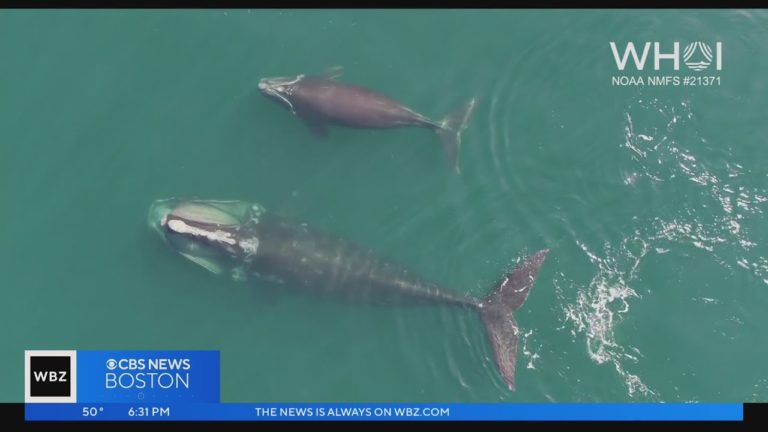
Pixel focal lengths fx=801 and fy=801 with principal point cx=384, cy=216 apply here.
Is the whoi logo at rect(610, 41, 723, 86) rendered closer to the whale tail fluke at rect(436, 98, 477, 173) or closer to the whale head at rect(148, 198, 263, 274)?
the whale tail fluke at rect(436, 98, 477, 173)

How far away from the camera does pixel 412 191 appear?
98.1 ft

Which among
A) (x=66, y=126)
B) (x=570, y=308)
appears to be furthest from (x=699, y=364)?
(x=66, y=126)

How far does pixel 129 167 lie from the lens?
100 ft

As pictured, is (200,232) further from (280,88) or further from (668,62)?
(668,62)

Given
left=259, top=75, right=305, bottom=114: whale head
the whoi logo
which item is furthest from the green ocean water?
left=259, top=75, right=305, bottom=114: whale head

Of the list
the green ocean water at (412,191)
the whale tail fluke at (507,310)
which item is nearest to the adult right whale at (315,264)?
the whale tail fluke at (507,310)

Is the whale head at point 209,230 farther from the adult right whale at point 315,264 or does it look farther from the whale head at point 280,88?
the whale head at point 280,88

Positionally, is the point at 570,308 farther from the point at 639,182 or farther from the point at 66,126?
the point at 66,126

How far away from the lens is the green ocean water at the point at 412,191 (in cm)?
2866

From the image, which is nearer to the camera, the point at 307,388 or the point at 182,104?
the point at 307,388

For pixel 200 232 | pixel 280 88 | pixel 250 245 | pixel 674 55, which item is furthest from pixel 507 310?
pixel 280 88

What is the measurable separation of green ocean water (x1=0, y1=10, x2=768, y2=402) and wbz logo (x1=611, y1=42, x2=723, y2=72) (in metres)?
0.28

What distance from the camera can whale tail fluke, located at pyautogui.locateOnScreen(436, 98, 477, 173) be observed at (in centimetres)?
2966

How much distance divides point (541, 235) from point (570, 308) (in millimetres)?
2809
